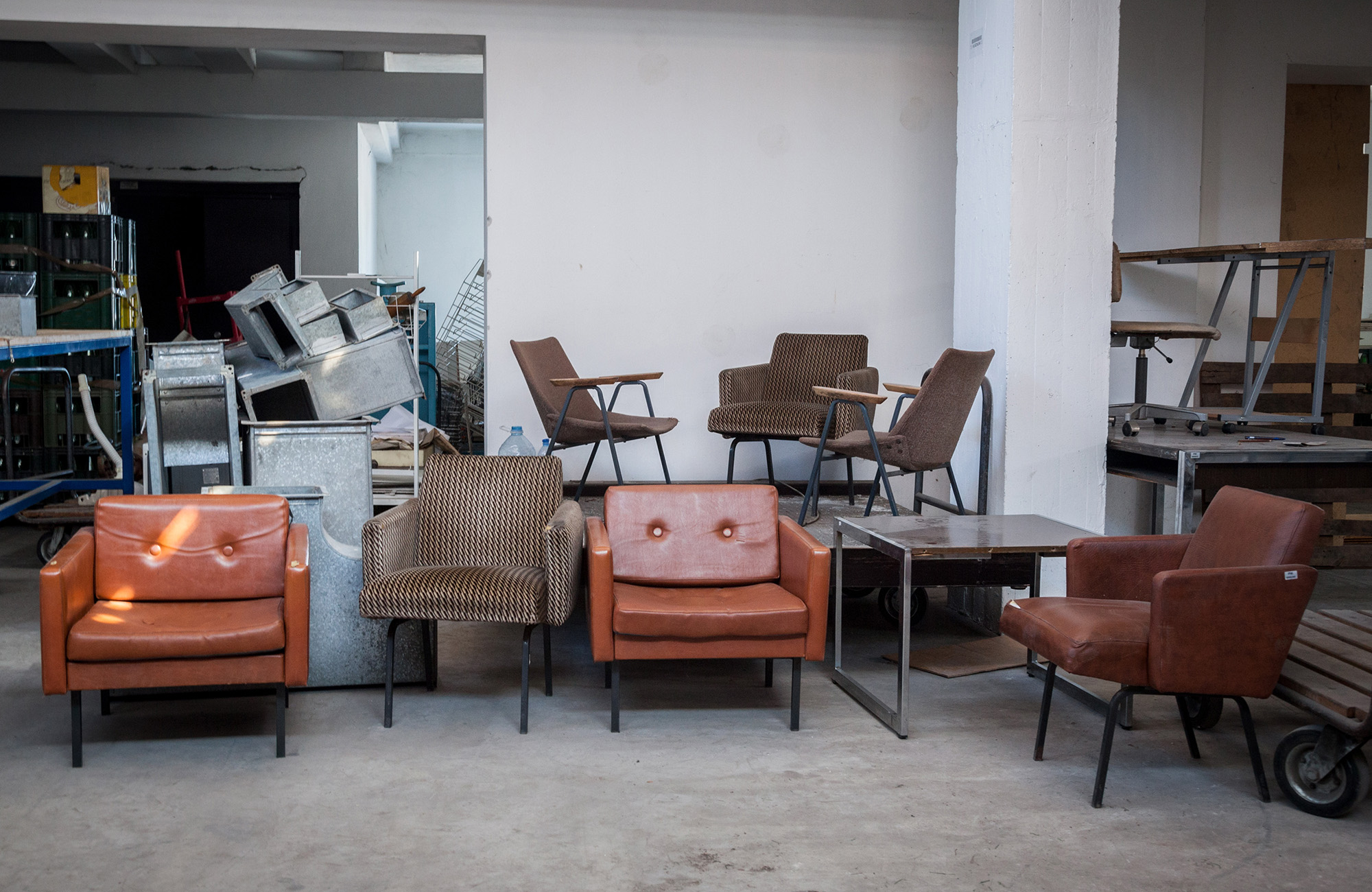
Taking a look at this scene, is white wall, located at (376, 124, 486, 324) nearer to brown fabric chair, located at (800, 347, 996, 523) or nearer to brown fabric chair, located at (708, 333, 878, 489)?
brown fabric chair, located at (708, 333, 878, 489)

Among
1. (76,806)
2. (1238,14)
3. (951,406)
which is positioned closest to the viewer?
(76,806)

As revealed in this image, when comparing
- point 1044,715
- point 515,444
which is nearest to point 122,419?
point 515,444

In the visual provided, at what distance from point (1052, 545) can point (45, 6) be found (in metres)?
6.38

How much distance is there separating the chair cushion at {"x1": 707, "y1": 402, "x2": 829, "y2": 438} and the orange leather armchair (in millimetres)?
1719

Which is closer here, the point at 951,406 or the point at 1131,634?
the point at 1131,634

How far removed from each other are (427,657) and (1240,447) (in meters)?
3.85

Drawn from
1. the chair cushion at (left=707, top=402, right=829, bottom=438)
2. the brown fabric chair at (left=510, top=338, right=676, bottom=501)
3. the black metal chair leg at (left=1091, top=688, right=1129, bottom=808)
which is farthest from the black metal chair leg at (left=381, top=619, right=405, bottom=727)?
the chair cushion at (left=707, top=402, right=829, bottom=438)

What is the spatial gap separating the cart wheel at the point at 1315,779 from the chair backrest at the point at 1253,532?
1.65 ft

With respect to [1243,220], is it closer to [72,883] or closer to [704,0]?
[704,0]

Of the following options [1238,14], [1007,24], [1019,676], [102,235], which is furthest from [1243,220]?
[102,235]

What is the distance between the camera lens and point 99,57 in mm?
9695

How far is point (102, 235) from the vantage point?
821cm

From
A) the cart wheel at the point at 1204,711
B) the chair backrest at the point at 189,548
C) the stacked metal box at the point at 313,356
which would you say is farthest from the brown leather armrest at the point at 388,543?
the cart wheel at the point at 1204,711

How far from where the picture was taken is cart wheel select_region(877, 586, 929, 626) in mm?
5332
